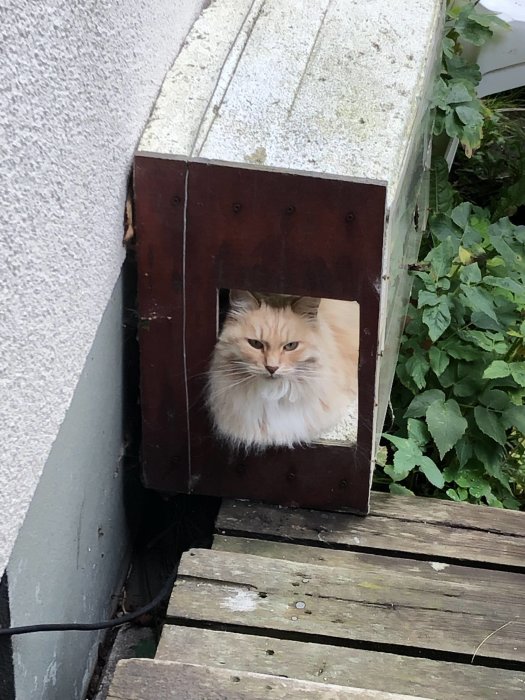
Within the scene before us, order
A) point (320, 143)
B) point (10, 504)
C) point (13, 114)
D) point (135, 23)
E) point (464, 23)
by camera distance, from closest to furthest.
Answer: point (13, 114), point (10, 504), point (135, 23), point (320, 143), point (464, 23)

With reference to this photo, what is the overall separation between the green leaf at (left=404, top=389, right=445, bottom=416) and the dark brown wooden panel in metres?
0.48

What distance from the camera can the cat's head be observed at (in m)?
1.91

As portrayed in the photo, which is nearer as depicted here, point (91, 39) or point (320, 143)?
point (91, 39)

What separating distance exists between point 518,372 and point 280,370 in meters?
0.84

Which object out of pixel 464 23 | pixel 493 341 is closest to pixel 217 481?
pixel 493 341

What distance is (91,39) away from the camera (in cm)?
141

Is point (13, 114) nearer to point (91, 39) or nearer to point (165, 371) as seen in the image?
point (91, 39)

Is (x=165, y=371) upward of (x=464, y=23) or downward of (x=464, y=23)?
downward

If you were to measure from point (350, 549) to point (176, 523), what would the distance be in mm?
617

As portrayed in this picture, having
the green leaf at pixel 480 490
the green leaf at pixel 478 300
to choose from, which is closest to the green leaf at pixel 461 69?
the green leaf at pixel 478 300

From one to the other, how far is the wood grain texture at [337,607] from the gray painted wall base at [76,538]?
0.79ft

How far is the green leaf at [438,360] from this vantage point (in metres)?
2.54

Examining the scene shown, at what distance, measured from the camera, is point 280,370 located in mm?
1918

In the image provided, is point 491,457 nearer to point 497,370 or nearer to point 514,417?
point 514,417
